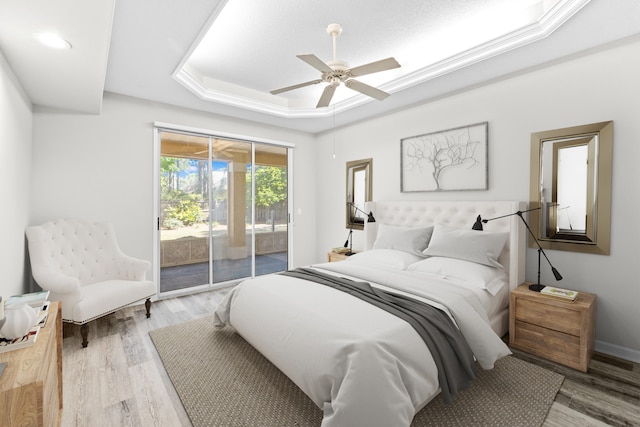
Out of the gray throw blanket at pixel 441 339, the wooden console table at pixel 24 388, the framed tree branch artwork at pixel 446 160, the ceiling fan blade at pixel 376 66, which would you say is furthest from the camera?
the framed tree branch artwork at pixel 446 160

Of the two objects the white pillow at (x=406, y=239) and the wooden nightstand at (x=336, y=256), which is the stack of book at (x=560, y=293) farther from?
the wooden nightstand at (x=336, y=256)

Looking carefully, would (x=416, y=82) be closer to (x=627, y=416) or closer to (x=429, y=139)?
(x=429, y=139)

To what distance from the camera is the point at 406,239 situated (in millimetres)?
3420

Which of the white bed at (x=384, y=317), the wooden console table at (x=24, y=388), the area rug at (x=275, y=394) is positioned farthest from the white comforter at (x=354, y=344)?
the wooden console table at (x=24, y=388)

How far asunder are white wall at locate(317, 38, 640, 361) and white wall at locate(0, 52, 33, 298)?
3880 millimetres

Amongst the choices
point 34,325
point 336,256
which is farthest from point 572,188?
point 34,325

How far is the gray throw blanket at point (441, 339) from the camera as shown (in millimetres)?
1731

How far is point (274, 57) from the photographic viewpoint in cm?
311

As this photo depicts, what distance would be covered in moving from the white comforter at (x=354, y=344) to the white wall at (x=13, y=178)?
1775mm

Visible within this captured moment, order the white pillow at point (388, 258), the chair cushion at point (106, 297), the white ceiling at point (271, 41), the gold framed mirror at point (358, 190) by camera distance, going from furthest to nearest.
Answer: the gold framed mirror at point (358, 190) → the white pillow at point (388, 258) → the chair cushion at point (106, 297) → the white ceiling at point (271, 41)

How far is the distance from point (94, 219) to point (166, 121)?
145cm

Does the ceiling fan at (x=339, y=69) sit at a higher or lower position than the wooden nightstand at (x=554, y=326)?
higher

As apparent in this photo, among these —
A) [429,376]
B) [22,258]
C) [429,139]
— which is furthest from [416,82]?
[22,258]

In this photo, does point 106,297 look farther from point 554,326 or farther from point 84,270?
point 554,326
